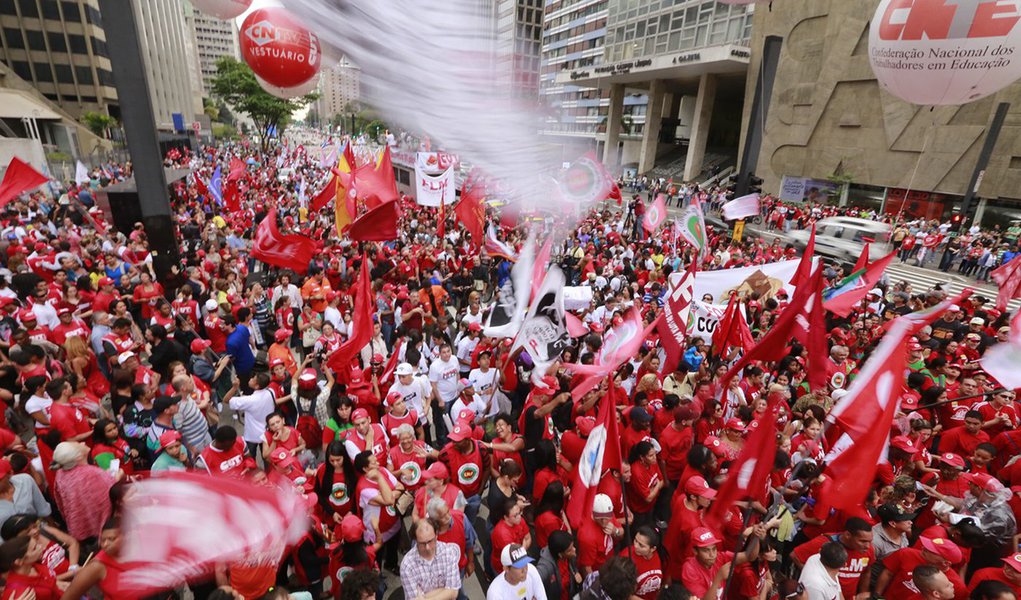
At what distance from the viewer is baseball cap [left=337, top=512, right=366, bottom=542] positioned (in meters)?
3.55

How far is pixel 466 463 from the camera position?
4.36 metres

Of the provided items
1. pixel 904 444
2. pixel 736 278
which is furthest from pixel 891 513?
pixel 736 278

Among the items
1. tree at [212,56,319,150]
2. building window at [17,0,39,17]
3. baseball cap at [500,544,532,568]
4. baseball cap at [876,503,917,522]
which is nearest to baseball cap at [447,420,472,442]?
baseball cap at [500,544,532,568]

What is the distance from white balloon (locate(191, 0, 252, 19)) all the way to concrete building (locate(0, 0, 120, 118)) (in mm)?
46504

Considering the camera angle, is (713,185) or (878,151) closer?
(878,151)

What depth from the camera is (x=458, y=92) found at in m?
2.31

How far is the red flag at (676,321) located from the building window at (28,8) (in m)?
59.3

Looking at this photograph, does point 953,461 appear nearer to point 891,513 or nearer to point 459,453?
point 891,513

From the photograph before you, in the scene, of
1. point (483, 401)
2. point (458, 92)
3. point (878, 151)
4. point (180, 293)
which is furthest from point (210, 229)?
point (878, 151)

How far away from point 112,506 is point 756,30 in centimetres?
4113

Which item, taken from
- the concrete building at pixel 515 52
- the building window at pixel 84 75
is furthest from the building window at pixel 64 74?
the concrete building at pixel 515 52

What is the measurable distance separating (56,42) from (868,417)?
61221 millimetres

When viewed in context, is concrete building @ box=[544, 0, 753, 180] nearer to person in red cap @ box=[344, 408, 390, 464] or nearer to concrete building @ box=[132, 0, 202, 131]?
person in red cap @ box=[344, 408, 390, 464]

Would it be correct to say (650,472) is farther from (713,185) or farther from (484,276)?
(713,185)
